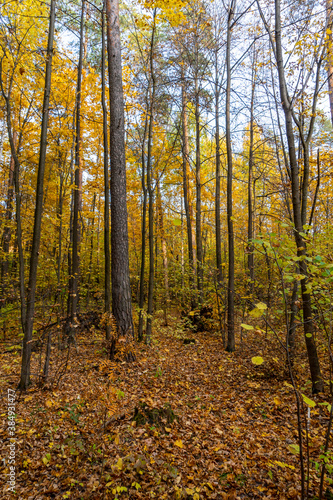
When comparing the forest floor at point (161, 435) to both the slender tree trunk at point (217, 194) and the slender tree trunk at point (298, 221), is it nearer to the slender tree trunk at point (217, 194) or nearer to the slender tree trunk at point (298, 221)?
the slender tree trunk at point (298, 221)

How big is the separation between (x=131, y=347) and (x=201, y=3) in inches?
392

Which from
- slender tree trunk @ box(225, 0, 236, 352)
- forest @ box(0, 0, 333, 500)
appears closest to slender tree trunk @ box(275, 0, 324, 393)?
forest @ box(0, 0, 333, 500)

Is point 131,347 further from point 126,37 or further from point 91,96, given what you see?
point 126,37

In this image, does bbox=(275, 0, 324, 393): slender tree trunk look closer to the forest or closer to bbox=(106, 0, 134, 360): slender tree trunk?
the forest

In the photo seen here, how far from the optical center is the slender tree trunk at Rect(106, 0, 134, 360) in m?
5.30

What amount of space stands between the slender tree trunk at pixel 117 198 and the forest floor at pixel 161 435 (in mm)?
1218

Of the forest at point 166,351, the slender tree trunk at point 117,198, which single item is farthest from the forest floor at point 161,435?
the slender tree trunk at point 117,198

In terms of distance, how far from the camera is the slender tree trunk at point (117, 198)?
17.4 feet

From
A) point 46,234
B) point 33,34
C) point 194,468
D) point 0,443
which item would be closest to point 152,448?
point 194,468

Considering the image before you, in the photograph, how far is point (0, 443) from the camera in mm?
2920

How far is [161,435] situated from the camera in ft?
10.3

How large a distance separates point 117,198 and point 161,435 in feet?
14.2

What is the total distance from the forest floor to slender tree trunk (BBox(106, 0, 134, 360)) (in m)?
1.22

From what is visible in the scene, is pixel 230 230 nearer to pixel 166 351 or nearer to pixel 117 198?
pixel 117 198
